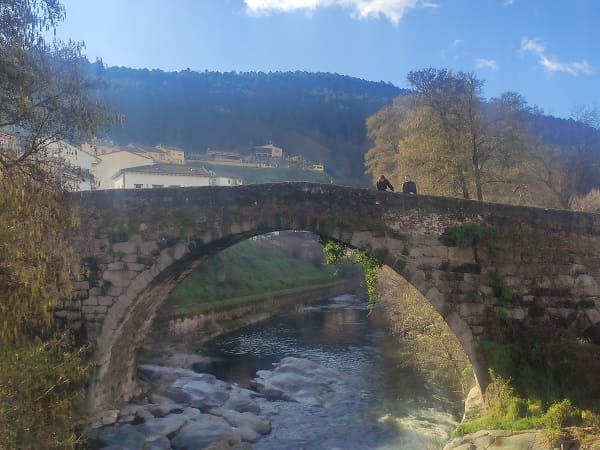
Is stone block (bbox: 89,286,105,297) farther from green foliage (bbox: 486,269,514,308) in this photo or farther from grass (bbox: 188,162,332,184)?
grass (bbox: 188,162,332,184)

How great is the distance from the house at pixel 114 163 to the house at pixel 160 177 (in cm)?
64

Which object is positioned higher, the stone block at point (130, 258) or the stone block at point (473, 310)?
the stone block at point (130, 258)

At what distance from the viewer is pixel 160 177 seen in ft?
118

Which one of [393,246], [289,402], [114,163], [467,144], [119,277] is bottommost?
[289,402]

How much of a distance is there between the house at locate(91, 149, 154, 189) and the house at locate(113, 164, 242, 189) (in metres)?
0.64

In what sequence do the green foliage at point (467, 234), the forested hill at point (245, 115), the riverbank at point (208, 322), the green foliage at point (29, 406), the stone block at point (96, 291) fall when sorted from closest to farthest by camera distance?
the green foliage at point (29, 406)
the green foliage at point (467, 234)
the stone block at point (96, 291)
the riverbank at point (208, 322)
the forested hill at point (245, 115)

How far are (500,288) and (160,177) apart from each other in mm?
Answer: 29839

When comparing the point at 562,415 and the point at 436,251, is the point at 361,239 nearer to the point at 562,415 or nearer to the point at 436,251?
the point at 436,251

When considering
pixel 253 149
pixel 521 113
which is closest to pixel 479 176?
pixel 521 113

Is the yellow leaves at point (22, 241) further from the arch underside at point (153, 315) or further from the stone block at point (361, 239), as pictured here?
the stone block at point (361, 239)

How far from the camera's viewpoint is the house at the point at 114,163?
37656 millimetres

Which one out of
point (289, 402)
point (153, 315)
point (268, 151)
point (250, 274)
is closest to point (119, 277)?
point (153, 315)

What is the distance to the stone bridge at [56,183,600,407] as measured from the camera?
32.2 ft

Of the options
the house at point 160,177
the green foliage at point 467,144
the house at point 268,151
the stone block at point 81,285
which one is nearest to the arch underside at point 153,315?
the stone block at point 81,285
